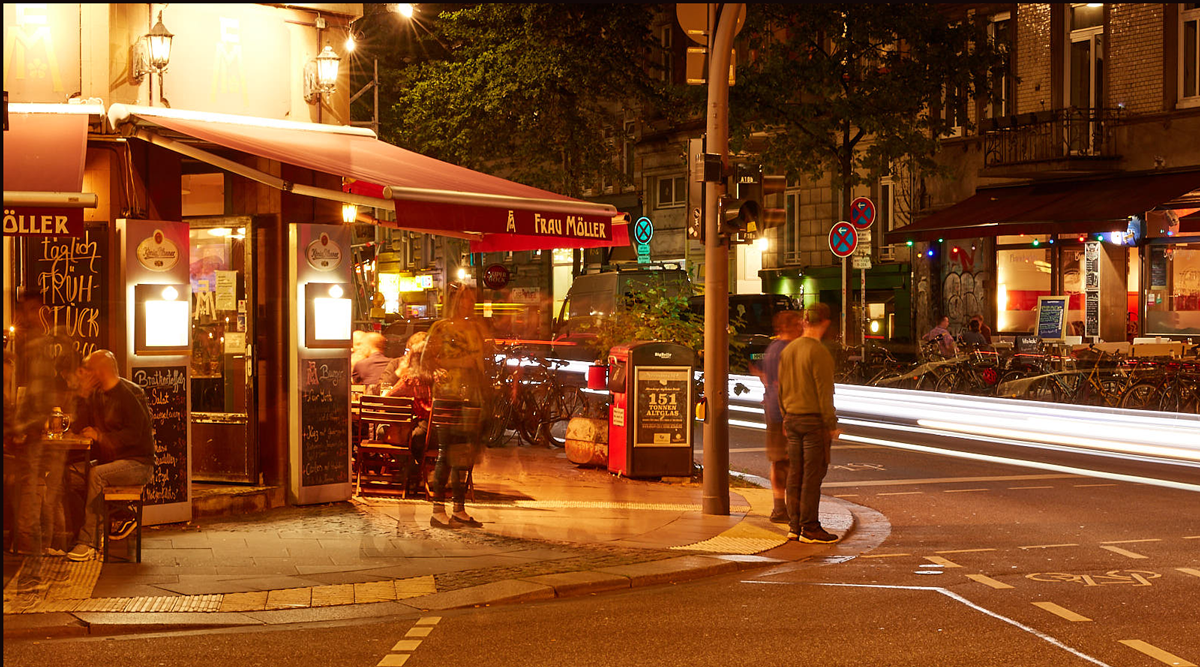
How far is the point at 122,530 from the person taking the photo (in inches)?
364

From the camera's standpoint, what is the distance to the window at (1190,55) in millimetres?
24891

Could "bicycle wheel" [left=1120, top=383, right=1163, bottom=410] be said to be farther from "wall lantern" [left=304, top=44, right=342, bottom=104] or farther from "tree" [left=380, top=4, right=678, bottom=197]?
"tree" [left=380, top=4, right=678, bottom=197]

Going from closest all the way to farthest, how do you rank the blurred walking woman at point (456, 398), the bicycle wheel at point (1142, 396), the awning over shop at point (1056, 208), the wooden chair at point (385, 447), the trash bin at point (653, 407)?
the blurred walking woman at point (456, 398) < the wooden chair at point (385, 447) < the trash bin at point (653, 407) < the bicycle wheel at point (1142, 396) < the awning over shop at point (1056, 208)

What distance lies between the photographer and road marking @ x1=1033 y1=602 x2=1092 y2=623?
7117 millimetres

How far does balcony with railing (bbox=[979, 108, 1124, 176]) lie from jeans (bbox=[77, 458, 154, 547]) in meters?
21.8

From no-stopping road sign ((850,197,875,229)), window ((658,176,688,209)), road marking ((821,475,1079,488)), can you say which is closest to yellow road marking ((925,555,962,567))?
road marking ((821,475,1079,488))

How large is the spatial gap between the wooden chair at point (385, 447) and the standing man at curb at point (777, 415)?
3314 millimetres

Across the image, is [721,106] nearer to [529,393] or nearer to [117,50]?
[117,50]

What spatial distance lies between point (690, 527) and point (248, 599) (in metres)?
4.10

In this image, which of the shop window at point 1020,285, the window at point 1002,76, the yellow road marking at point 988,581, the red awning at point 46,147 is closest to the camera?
the yellow road marking at point 988,581

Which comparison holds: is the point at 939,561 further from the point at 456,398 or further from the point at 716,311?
the point at 456,398

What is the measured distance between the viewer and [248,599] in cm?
768

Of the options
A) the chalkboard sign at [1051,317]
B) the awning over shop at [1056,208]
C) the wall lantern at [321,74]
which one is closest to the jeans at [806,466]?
the wall lantern at [321,74]

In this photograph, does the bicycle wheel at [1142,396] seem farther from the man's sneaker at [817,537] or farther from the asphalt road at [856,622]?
the man's sneaker at [817,537]
